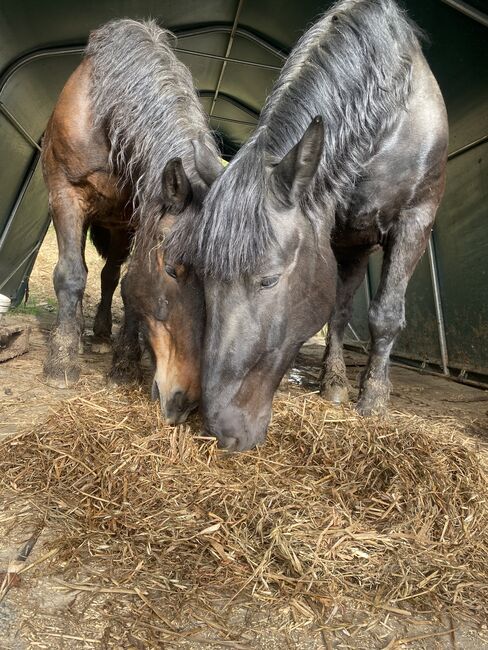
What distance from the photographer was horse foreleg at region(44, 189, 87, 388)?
383 cm

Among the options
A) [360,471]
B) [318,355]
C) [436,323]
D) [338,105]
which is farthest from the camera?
[318,355]

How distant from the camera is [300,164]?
2.59m

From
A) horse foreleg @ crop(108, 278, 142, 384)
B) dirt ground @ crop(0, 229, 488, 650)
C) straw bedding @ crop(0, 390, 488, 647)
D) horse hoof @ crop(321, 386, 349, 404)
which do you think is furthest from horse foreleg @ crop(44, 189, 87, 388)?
horse hoof @ crop(321, 386, 349, 404)

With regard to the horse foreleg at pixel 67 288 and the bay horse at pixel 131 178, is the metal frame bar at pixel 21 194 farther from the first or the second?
the horse foreleg at pixel 67 288

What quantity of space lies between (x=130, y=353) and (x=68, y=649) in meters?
2.47

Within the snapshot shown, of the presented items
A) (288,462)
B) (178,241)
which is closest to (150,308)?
(178,241)

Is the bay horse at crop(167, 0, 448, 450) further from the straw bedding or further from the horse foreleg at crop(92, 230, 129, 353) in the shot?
the horse foreleg at crop(92, 230, 129, 353)

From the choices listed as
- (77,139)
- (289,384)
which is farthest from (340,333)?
(77,139)

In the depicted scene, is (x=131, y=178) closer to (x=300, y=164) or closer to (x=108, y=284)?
(x=300, y=164)

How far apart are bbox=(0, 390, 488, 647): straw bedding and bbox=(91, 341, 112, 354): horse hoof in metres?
2.52

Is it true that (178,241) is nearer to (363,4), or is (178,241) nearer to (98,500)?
(98,500)

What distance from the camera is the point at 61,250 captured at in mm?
3852

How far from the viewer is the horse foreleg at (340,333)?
4199 mm

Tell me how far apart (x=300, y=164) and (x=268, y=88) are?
5.12 metres
